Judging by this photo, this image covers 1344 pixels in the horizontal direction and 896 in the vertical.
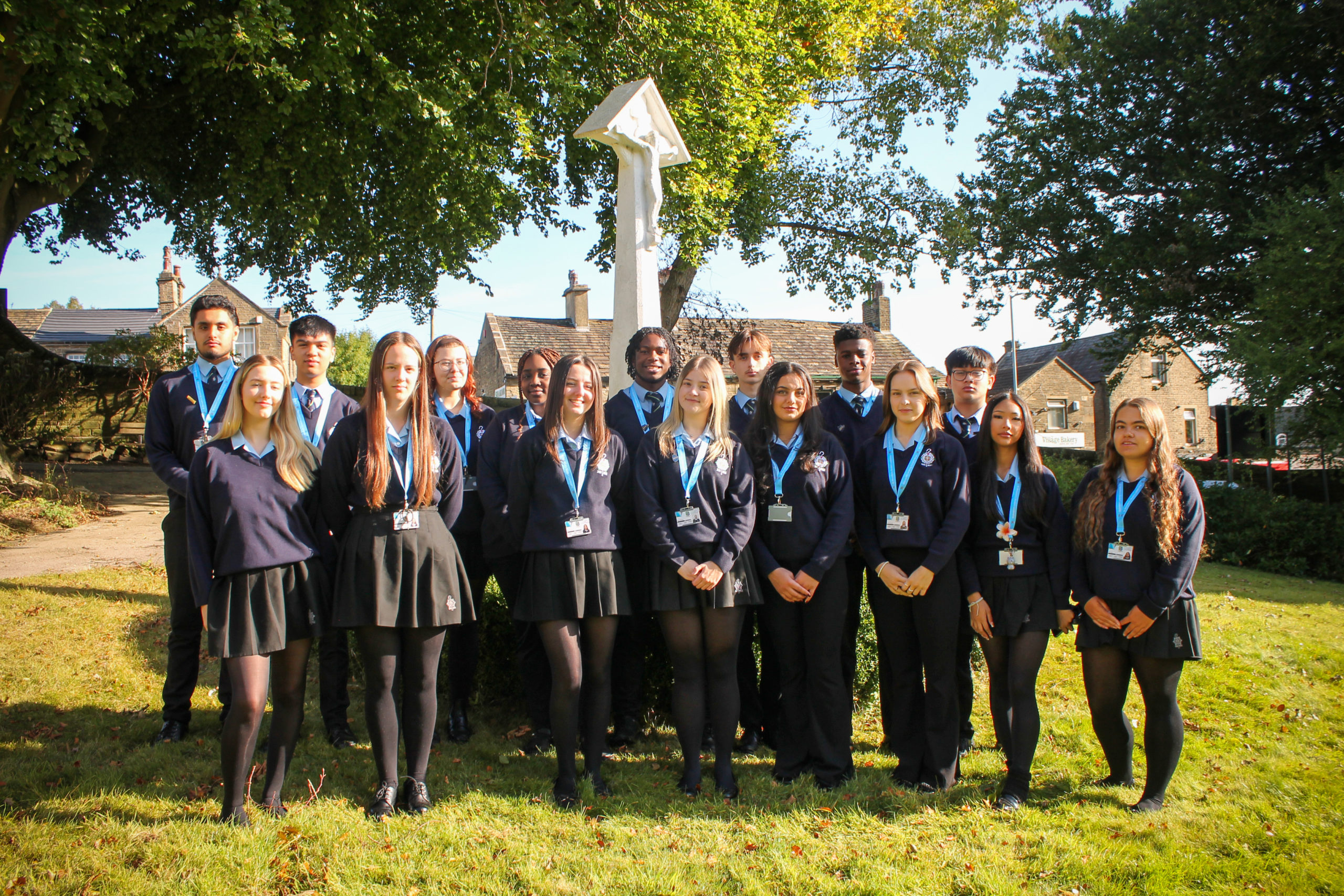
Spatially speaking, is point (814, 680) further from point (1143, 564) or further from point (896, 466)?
point (1143, 564)

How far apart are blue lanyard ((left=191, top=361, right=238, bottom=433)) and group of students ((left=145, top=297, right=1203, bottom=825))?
0.07 ft

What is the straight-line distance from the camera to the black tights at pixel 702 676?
3.85m

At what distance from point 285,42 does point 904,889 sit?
10150mm

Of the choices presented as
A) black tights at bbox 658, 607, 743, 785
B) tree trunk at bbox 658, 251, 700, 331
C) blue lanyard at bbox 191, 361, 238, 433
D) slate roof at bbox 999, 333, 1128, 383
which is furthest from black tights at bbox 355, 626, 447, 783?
slate roof at bbox 999, 333, 1128, 383

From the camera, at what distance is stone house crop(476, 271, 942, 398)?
106ft

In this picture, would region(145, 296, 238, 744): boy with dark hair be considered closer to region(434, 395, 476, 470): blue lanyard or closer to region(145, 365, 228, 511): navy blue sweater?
region(145, 365, 228, 511): navy blue sweater

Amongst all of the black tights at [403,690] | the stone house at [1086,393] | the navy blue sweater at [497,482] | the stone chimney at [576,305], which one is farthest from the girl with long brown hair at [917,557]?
the stone house at [1086,393]

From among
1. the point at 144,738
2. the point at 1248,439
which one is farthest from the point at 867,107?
the point at 144,738

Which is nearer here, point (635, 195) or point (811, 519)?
point (811, 519)

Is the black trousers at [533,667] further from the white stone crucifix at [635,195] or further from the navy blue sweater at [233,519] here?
the white stone crucifix at [635,195]

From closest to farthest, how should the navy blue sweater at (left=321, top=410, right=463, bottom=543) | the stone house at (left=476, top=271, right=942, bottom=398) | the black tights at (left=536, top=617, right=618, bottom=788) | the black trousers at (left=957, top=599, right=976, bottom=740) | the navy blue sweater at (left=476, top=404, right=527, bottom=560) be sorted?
the navy blue sweater at (left=321, top=410, right=463, bottom=543) → the black tights at (left=536, top=617, right=618, bottom=788) → the navy blue sweater at (left=476, top=404, right=527, bottom=560) → the black trousers at (left=957, top=599, right=976, bottom=740) → the stone house at (left=476, top=271, right=942, bottom=398)

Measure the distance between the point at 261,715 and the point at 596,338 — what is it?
32.0m

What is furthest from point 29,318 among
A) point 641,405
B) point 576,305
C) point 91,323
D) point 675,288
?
point 641,405

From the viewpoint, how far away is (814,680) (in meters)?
3.97
